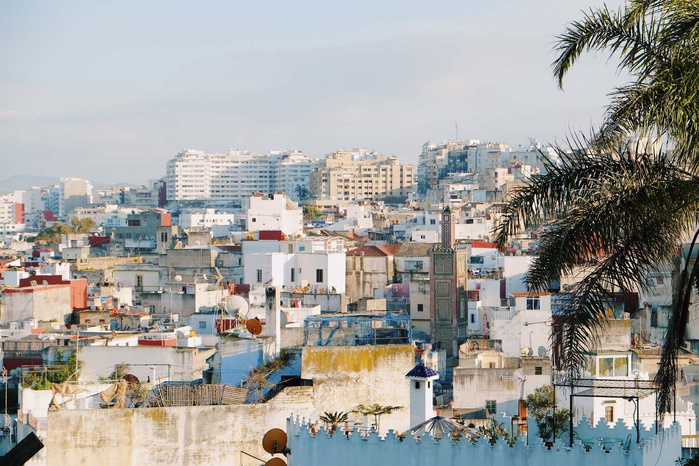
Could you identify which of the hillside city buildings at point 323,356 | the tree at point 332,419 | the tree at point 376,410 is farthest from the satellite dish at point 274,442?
the tree at point 376,410

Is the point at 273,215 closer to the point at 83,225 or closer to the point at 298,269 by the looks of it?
the point at 298,269

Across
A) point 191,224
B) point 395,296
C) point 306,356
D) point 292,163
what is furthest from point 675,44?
point 292,163

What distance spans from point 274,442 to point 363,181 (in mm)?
133850

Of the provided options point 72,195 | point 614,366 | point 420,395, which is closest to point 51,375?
point 420,395

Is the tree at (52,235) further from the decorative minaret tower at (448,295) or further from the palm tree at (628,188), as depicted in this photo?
the palm tree at (628,188)

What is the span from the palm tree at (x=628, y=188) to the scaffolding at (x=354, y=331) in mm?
7677

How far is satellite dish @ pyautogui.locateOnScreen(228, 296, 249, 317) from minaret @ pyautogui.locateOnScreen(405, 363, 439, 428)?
10.9 metres

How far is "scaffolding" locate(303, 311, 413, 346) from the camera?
18.5m

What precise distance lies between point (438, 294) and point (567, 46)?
3464 centimetres

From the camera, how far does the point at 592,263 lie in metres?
11.1

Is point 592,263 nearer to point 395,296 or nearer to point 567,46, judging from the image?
point 567,46

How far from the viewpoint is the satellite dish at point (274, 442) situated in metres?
14.9

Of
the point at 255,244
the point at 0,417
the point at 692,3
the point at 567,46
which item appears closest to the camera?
the point at 692,3

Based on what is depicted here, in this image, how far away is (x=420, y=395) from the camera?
55.0 feet
